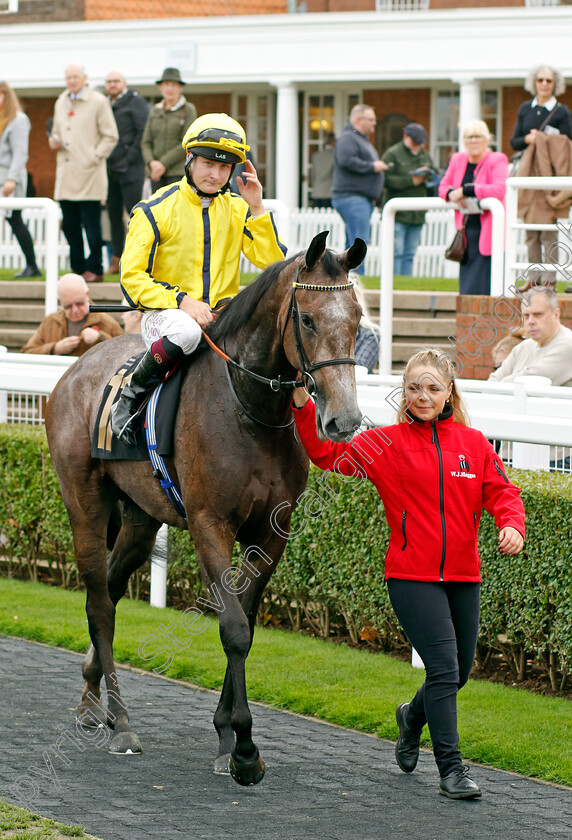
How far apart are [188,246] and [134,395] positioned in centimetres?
67

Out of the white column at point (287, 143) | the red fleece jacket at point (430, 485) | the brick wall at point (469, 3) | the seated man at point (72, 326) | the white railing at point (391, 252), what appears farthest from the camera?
the brick wall at point (469, 3)

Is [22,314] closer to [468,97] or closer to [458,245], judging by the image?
[458,245]

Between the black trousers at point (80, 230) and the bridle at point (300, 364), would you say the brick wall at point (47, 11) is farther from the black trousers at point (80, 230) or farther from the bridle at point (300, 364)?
the bridle at point (300, 364)

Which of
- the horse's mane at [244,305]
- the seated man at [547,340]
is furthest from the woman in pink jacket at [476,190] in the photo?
the horse's mane at [244,305]

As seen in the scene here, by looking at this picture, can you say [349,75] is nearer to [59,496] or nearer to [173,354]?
[59,496]

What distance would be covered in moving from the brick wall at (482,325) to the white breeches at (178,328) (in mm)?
3480

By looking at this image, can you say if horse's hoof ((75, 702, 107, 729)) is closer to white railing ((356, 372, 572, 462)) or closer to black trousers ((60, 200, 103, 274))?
white railing ((356, 372, 572, 462))

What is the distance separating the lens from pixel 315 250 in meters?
4.53

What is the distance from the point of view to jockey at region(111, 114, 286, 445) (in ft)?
17.2

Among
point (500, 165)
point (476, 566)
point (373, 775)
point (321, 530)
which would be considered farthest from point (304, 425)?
point (500, 165)

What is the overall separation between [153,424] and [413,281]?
8511 mm

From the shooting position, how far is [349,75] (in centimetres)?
2225

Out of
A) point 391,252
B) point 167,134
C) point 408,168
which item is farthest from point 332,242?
point 391,252

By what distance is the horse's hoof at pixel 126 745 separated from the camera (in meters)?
5.34
